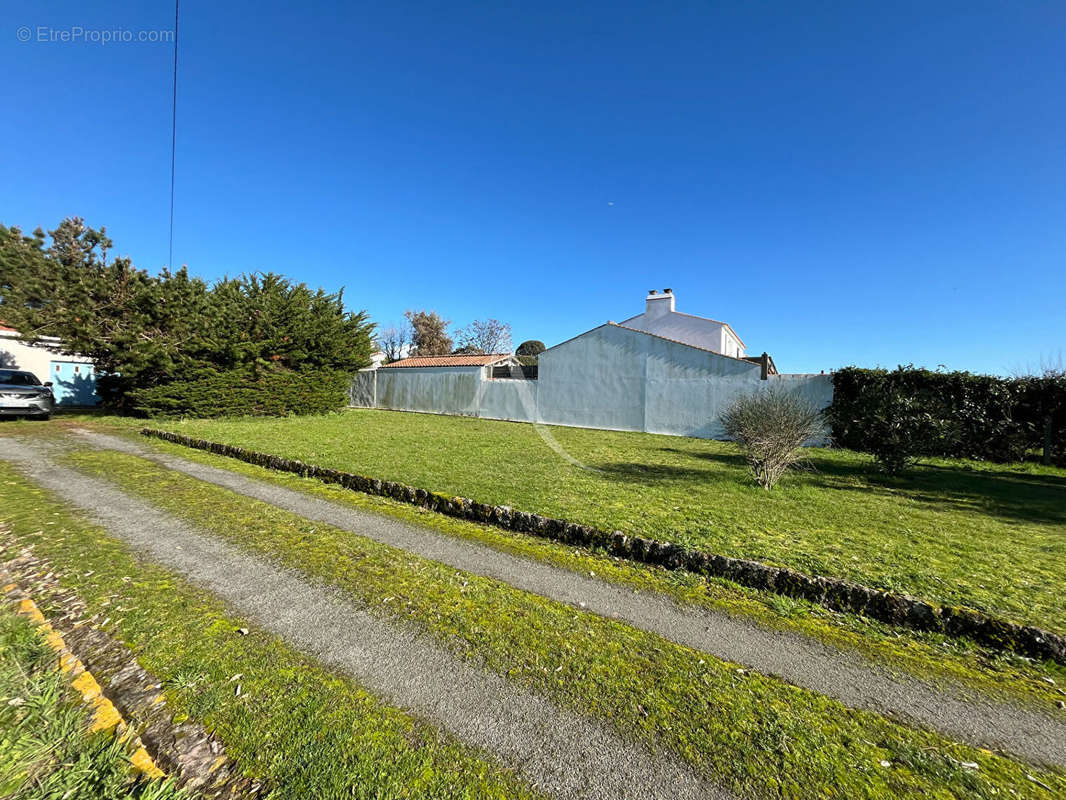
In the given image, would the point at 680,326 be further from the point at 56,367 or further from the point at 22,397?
the point at 56,367

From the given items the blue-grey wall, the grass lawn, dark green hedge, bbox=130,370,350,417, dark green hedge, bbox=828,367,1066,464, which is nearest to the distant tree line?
dark green hedge, bbox=130,370,350,417

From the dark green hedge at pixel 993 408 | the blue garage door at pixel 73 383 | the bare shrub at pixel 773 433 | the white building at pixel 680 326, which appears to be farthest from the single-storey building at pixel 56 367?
the dark green hedge at pixel 993 408

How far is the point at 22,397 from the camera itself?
12320 millimetres

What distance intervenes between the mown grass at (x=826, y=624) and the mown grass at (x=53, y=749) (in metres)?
2.96

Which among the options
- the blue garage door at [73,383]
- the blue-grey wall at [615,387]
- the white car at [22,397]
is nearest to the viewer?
the white car at [22,397]

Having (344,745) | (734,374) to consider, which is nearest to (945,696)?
(344,745)

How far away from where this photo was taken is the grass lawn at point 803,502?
383cm

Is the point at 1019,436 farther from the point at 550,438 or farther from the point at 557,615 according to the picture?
the point at 557,615

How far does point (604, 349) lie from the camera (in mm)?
17938

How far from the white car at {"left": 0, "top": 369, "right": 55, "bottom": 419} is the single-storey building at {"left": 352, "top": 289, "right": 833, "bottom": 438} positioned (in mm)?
13010

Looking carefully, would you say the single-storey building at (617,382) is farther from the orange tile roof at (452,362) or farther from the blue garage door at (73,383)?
the blue garage door at (73,383)

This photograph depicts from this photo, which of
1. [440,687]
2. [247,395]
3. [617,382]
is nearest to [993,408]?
[617,382]

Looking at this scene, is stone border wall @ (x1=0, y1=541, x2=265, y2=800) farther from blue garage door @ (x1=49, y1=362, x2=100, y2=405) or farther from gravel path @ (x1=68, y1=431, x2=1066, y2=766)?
blue garage door @ (x1=49, y1=362, x2=100, y2=405)

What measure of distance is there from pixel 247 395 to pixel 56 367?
36.1 ft
